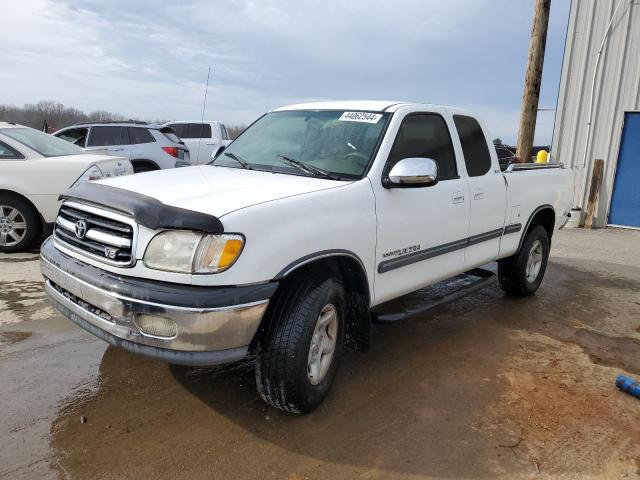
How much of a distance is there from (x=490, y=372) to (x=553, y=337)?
1.17m

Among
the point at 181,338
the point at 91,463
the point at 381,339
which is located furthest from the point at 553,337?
the point at 91,463

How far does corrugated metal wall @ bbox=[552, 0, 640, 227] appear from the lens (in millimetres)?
10867

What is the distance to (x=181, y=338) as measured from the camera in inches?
103

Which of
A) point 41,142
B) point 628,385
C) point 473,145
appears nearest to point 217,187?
point 473,145

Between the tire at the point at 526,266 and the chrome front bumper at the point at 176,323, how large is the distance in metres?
3.80

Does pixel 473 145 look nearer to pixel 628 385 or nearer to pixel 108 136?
pixel 628 385

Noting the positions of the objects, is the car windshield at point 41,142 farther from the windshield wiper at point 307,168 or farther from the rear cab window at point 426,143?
the rear cab window at point 426,143

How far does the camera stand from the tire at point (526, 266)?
18.6 ft

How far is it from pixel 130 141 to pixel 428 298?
842 centimetres

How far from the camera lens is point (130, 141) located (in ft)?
37.8

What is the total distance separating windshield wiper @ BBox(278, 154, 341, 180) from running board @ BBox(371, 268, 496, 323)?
3.56ft

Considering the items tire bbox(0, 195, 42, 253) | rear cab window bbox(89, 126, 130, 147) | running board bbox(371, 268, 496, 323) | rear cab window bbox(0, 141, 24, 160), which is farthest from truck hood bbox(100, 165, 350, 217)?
rear cab window bbox(89, 126, 130, 147)

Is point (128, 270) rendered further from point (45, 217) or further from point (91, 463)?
point (45, 217)

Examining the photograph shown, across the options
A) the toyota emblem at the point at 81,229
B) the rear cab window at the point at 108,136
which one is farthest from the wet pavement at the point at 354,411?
the rear cab window at the point at 108,136
